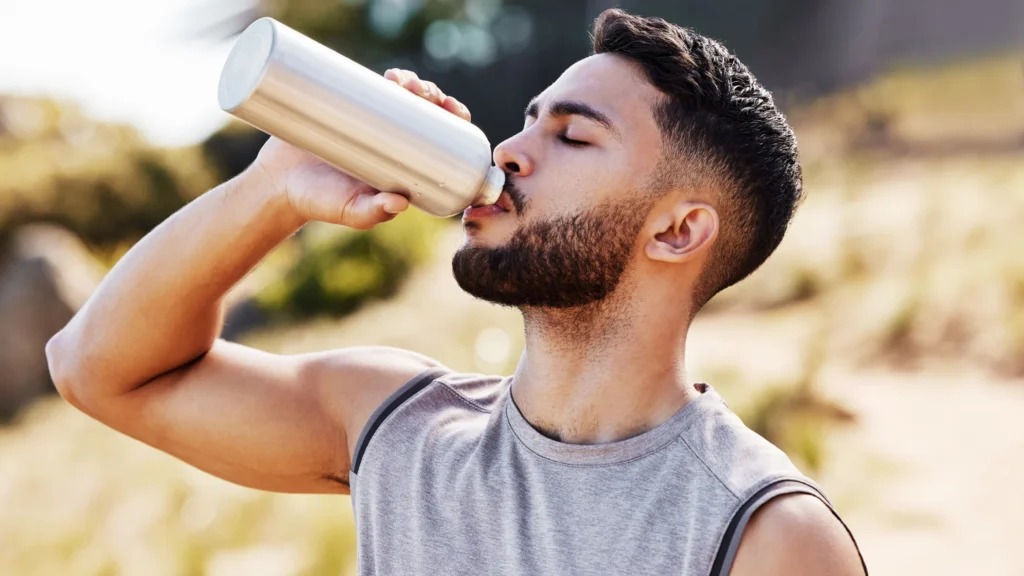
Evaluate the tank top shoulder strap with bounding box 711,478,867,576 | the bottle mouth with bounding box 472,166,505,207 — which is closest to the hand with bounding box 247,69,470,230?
the bottle mouth with bounding box 472,166,505,207

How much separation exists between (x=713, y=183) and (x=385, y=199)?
65cm

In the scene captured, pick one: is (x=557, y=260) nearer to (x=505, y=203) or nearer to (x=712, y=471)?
(x=505, y=203)

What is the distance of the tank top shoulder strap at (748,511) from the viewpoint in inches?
59.7

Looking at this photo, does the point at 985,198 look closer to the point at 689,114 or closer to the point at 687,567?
the point at 689,114

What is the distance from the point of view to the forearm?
203cm

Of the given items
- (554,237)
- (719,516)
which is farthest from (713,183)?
(719,516)

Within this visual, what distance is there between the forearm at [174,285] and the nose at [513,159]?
453 millimetres

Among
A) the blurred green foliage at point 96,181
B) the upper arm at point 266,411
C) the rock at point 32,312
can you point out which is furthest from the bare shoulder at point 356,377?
the blurred green foliage at point 96,181

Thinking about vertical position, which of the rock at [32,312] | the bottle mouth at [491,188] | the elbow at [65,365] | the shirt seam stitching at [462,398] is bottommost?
the rock at [32,312]

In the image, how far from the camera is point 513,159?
1904mm

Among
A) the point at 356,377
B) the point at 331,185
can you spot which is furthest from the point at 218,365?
the point at 331,185

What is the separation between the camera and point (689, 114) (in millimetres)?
1958

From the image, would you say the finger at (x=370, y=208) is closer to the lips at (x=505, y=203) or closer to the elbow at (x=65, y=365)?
the lips at (x=505, y=203)

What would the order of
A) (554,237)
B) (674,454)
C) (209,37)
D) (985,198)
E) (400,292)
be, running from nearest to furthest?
(674,454)
(554,237)
(985,198)
(400,292)
(209,37)
